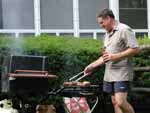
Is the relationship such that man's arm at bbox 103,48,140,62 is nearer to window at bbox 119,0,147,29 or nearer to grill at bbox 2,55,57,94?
grill at bbox 2,55,57,94

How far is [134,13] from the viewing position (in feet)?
41.5

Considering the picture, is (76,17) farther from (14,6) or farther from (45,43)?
(45,43)

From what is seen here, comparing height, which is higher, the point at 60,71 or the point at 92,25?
the point at 92,25

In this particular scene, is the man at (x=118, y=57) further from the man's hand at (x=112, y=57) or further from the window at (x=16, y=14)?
the window at (x=16, y=14)

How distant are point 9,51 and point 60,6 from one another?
12.5ft

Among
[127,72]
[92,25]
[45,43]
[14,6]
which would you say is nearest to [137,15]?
[92,25]

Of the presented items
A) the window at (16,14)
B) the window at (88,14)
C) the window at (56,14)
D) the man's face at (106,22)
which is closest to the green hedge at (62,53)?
the man's face at (106,22)

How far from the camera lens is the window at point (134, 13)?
12.6 meters

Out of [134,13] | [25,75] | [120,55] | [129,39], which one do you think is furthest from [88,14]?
[25,75]

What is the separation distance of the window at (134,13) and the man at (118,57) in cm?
568

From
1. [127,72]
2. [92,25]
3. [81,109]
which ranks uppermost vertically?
[92,25]

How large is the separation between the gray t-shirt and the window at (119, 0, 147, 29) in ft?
18.8

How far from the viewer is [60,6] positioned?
39.7 feet

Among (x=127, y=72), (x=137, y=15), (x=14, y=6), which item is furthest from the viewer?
(x=137, y=15)
